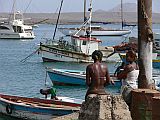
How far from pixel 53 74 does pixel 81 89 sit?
6.99ft

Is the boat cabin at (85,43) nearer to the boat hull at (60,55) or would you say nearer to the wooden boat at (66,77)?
the boat hull at (60,55)

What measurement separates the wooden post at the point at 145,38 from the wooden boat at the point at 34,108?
321 inches

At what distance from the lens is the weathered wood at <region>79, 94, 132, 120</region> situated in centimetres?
745

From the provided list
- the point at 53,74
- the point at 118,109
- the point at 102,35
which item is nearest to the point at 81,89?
the point at 53,74

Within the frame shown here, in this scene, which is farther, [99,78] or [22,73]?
[22,73]

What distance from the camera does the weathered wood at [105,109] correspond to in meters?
7.45

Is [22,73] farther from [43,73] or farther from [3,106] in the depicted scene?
[3,106]

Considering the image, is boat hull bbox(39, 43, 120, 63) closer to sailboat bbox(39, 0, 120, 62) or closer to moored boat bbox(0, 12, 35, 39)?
sailboat bbox(39, 0, 120, 62)

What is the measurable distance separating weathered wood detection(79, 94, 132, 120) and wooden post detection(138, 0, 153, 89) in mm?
1540

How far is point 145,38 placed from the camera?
8922 mm

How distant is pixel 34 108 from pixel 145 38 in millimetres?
10200

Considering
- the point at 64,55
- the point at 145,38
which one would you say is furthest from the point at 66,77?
the point at 145,38

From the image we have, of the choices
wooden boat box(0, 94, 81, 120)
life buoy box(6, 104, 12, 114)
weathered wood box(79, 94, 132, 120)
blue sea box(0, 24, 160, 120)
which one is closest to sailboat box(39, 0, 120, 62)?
blue sea box(0, 24, 160, 120)

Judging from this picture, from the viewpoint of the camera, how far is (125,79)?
10297 mm
